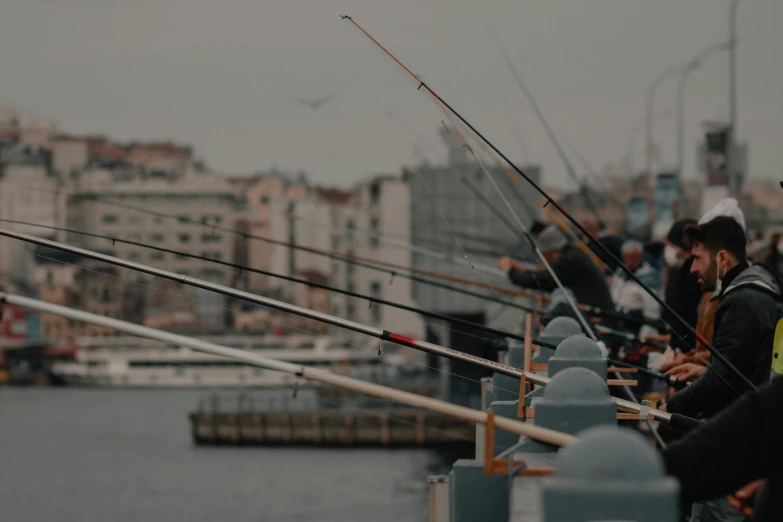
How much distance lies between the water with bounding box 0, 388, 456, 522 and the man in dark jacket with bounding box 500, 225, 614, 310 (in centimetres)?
4568

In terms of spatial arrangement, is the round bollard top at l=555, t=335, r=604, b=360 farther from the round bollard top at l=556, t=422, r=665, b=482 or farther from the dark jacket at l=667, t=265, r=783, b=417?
the round bollard top at l=556, t=422, r=665, b=482

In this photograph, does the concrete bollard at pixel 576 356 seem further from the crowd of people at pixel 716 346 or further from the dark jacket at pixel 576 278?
the dark jacket at pixel 576 278

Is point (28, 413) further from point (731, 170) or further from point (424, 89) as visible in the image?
point (424, 89)

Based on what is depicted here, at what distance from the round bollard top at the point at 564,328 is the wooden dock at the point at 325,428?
79.6 m

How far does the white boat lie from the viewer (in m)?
139

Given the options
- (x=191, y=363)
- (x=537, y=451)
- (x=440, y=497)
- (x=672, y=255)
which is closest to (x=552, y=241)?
(x=440, y=497)

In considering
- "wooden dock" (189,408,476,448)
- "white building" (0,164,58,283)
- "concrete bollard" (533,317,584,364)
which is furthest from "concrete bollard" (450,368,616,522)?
"white building" (0,164,58,283)

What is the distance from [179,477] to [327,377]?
242ft

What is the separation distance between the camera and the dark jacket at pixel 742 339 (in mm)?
5535

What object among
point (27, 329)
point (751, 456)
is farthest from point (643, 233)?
point (27, 329)

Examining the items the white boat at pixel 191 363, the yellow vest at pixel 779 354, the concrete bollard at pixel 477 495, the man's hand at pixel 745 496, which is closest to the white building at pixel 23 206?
the white boat at pixel 191 363

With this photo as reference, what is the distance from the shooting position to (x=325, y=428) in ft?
308

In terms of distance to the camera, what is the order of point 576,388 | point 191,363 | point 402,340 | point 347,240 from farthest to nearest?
point 347,240 < point 191,363 < point 402,340 < point 576,388

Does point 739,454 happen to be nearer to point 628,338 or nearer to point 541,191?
point 541,191
